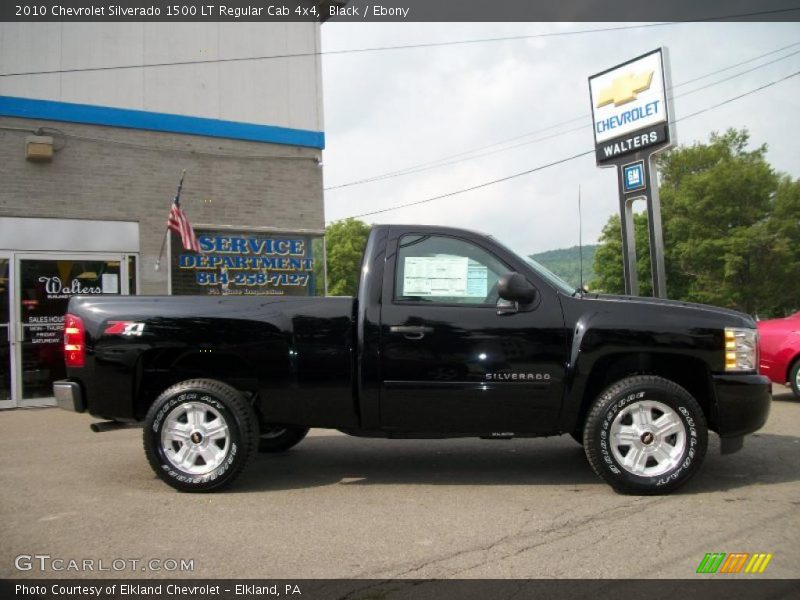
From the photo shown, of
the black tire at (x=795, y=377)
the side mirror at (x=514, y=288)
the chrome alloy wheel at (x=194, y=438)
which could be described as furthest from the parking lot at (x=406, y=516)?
the black tire at (x=795, y=377)

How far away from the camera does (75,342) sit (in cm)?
507

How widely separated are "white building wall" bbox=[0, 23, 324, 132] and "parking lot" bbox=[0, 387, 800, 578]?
7277 mm

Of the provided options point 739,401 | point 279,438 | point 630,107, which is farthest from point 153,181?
point 739,401

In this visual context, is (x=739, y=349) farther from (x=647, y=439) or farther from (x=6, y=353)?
(x=6, y=353)

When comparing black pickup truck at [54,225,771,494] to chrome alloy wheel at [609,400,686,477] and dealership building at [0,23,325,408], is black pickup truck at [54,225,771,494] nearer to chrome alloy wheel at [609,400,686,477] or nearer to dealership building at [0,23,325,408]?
chrome alloy wheel at [609,400,686,477]

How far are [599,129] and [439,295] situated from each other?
10903 millimetres

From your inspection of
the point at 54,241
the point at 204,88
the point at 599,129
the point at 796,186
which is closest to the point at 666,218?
the point at 796,186

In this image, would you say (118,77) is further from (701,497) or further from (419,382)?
(701,497)

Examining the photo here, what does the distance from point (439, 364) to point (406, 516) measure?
1.09 m

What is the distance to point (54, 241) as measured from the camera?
10922mm

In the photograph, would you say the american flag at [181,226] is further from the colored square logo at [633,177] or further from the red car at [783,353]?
the red car at [783,353]

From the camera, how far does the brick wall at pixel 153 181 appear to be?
10.9 metres

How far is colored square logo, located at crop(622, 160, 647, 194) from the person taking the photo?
13.6 metres

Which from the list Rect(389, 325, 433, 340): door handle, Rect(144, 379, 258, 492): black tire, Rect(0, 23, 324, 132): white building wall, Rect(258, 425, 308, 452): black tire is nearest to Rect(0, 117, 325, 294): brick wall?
Rect(0, 23, 324, 132): white building wall
